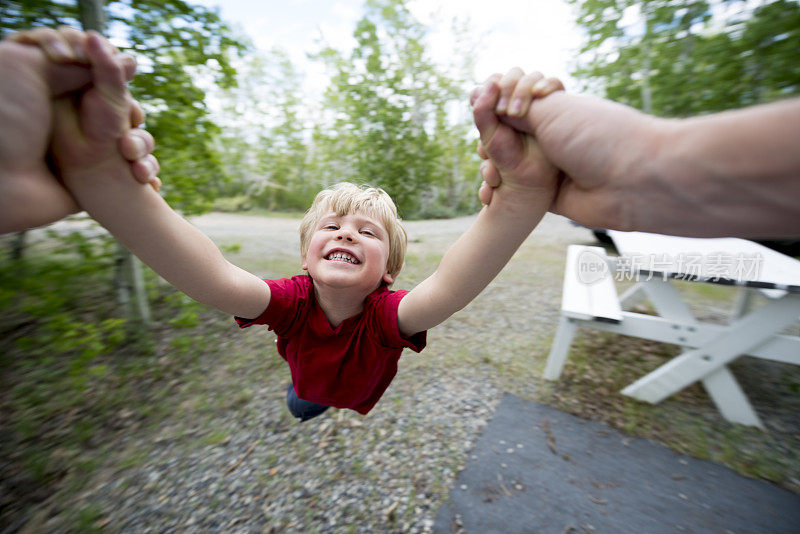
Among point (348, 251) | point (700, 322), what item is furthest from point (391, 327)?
point (700, 322)

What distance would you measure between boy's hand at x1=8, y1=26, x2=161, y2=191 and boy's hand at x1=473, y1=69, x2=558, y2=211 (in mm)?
580

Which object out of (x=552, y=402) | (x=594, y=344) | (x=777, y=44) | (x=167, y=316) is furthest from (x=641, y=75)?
(x=167, y=316)

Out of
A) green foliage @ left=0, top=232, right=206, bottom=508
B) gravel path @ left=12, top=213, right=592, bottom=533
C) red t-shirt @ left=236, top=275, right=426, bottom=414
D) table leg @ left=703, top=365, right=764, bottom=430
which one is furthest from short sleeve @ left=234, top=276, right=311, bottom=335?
table leg @ left=703, top=365, right=764, bottom=430

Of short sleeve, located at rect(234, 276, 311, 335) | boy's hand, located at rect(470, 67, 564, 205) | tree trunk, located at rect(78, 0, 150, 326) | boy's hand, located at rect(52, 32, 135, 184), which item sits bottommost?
tree trunk, located at rect(78, 0, 150, 326)

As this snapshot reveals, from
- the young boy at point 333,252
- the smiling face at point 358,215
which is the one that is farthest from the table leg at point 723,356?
the smiling face at point 358,215

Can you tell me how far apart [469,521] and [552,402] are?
125 cm

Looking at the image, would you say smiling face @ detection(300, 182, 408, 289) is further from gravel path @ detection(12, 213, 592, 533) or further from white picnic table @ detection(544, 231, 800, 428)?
white picnic table @ detection(544, 231, 800, 428)

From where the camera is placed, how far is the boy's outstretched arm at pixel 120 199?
0.56 m

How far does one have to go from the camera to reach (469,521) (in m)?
1.84

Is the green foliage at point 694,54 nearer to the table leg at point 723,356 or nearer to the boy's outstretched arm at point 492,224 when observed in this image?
the table leg at point 723,356

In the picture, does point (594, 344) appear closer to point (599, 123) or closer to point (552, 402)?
point (552, 402)

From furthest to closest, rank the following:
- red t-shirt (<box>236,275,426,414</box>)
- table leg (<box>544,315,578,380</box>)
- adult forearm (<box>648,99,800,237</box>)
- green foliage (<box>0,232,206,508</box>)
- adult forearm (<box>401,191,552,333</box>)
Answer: table leg (<box>544,315,578,380</box>) → green foliage (<box>0,232,206,508</box>) → red t-shirt (<box>236,275,426,414</box>) → adult forearm (<box>401,191,552,333</box>) → adult forearm (<box>648,99,800,237</box>)

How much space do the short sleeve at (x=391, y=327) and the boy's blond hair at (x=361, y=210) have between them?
9.0 inches

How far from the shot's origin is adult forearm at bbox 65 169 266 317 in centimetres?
68
